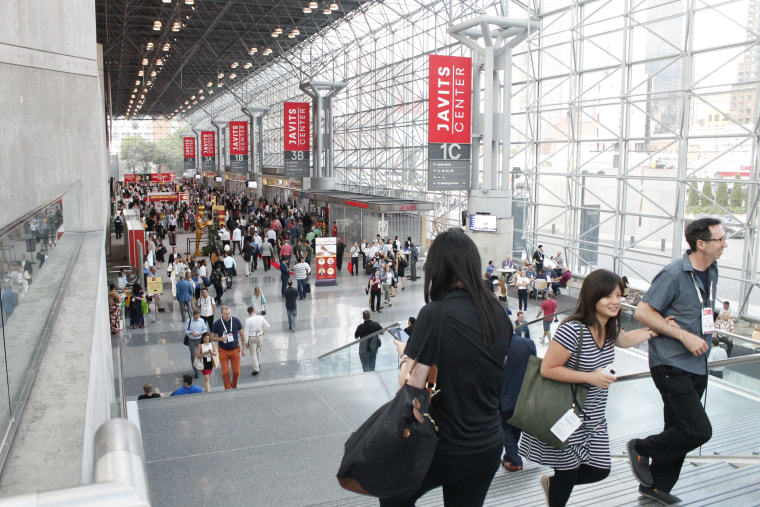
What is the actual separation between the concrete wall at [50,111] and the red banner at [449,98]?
34.5 feet

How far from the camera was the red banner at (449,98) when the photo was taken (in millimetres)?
18906

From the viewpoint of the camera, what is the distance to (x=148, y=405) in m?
6.71

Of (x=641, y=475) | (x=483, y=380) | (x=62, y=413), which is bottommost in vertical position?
(x=641, y=475)

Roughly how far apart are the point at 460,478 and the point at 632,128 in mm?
19702

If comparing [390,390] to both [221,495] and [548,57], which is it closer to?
[221,495]

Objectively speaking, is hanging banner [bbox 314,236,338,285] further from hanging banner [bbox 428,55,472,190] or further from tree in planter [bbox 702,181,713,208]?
tree in planter [bbox 702,181,713,208]

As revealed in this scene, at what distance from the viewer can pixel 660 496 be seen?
3.50 meters

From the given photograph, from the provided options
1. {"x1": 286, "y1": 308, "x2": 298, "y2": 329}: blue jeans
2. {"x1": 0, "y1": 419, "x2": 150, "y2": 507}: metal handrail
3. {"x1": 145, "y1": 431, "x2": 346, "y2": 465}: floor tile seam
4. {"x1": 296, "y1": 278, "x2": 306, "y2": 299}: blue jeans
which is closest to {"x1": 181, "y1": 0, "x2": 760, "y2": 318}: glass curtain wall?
{"x1": 296, "y1": 278, "x2": 306, "y2": 299}: blue jeans

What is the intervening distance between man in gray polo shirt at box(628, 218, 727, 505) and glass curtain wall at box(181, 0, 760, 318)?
14.0 meters

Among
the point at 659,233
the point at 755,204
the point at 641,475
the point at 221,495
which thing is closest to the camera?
the point at 641,475

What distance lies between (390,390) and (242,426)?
171cm

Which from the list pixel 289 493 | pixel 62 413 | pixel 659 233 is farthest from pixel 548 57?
pixel 62 413

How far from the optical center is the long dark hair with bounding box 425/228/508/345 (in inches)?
86.7

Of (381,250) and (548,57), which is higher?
(548,57)
